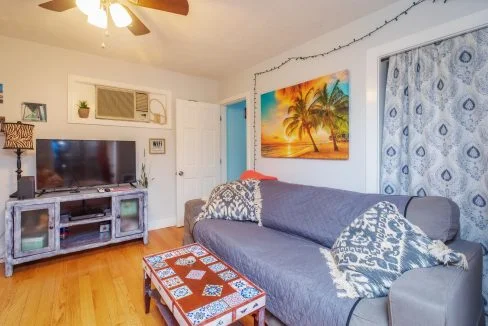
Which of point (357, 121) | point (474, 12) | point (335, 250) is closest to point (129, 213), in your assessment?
point (335, 250)

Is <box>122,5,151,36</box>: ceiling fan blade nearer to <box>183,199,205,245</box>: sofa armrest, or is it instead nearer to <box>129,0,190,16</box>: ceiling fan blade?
<box>129,0,190,16</box>: ceiling fan blade

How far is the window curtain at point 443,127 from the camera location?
1584mm

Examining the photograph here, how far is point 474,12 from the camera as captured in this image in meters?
1.53

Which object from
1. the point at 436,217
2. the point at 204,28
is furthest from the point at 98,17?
the point at 436,217

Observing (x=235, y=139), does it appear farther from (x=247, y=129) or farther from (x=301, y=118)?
(x=301, y=118)

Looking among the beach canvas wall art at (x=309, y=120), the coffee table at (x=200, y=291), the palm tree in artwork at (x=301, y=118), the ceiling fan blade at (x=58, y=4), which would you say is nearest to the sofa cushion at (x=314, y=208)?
the beach canvas wall art at (x=309, y=120)

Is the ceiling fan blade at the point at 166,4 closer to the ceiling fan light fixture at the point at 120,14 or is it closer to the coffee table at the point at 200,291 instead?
the ceiling fan light fixture at the point at 120,14

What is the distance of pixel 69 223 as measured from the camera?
2531 mm

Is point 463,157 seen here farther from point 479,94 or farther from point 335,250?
point 335,250

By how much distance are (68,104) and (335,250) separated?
10.7ft

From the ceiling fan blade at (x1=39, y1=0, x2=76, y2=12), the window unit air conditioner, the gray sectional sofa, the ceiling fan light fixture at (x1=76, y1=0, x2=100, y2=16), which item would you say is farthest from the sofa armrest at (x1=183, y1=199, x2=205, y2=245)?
the ceiling fan blade at (x1=39, y1=0, x2=76, y2=12)

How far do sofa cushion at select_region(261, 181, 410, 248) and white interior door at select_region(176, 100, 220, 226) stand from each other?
1627 millimetres

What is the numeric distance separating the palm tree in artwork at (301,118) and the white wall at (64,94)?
1.84 meters

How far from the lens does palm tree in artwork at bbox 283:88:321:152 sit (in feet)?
8.23
